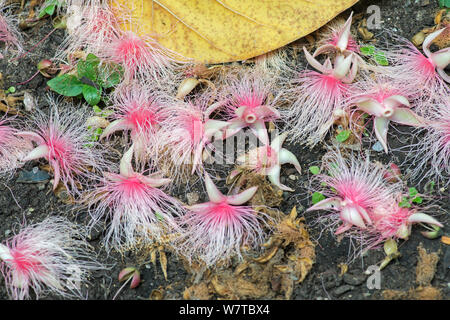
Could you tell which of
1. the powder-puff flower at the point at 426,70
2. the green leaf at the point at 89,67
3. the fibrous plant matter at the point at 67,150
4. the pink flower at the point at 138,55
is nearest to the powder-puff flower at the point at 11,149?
the fibrous plant matter at the point at 67,150

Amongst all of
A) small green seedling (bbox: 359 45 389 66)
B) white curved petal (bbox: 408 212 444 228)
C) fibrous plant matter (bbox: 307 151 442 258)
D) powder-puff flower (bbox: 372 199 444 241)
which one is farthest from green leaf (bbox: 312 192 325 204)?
small green seedling (bbox: 359 45 389 66)

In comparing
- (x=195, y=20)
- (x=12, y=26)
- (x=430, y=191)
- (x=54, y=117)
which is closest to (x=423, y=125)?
(x=430, y=191)

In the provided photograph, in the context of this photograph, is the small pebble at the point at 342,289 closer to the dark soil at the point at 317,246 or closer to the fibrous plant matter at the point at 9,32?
the dark soil at the point at 317,246

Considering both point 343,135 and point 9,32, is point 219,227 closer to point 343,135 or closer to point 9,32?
point 343,135

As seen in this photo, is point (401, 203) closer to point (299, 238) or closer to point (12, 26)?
point (299, 238)

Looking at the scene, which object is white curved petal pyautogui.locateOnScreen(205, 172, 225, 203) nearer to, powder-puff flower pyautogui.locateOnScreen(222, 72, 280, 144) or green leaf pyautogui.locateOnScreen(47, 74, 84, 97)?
Result: powder-puff flower pyautogui.locateOnScreen(222, 72, 280, 144)
